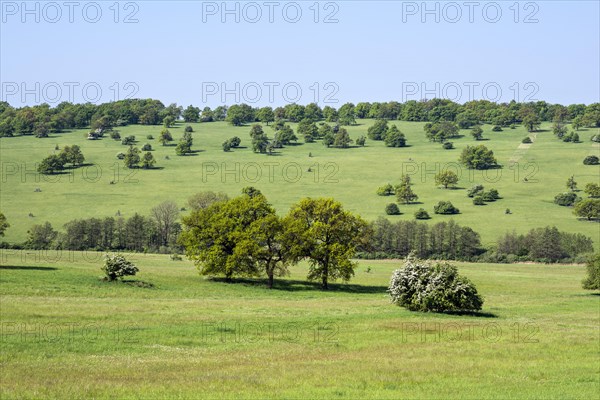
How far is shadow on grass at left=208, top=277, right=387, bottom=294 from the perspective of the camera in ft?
237

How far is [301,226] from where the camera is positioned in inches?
2926

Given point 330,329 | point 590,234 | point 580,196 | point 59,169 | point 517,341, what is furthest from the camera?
point 59,169

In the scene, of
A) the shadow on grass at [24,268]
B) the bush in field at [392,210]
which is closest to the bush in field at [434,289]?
the shadow on grass at [24,268]

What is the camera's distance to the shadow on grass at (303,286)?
72.2m

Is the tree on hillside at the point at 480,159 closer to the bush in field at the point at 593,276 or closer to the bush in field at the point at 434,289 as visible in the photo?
the bush in field at the point at 593,276

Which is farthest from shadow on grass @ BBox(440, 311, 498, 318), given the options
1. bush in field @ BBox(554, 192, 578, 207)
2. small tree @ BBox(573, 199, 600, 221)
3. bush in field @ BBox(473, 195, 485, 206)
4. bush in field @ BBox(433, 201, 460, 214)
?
bush in field @ BBox(554, 192, 578, 207)

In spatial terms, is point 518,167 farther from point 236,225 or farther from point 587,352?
point 587,352

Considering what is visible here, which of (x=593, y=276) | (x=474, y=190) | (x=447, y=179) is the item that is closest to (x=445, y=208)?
(x=474, y=190)

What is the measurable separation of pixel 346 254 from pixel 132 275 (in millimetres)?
21220

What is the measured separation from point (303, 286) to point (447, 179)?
359 ft

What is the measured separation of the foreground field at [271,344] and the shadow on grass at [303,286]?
589 cm

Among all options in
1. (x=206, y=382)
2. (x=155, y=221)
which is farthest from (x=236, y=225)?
(x=155, y=221)

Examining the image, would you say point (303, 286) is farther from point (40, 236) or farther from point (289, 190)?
point (289, 190)

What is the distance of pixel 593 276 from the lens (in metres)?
71.3
